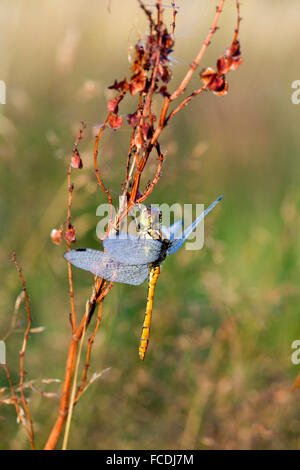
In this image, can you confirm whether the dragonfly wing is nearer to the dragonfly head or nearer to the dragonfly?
the dragonfly

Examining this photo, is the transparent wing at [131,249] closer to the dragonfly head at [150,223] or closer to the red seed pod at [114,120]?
the dragonfly head at [150,223]

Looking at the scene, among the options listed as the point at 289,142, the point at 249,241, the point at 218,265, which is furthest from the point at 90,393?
the point at 289,142

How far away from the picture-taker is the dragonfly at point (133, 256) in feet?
5.33

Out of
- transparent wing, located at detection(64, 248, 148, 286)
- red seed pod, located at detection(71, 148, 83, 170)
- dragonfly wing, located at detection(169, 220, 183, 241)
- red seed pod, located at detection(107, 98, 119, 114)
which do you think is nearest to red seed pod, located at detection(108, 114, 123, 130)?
red seed pod, located at detection(107, 98, 119, 114)

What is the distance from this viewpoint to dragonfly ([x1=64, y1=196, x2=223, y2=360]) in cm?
162

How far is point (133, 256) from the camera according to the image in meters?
1.91

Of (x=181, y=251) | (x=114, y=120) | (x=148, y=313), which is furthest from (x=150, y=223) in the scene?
(x=181, y=251)

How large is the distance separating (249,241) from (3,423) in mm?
2567

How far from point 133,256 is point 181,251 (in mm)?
1807

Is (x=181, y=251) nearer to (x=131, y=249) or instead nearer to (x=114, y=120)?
(x=131, y=249)

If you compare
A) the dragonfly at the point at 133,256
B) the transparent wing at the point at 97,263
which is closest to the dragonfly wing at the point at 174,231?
the dragonfly at the point at 133,256

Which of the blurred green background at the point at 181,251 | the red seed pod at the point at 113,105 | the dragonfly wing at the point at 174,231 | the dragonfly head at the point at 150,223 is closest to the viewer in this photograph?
the red seed pod at the point at 113,105

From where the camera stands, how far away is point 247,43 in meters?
5.32

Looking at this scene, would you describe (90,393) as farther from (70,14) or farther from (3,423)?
(70,14)
